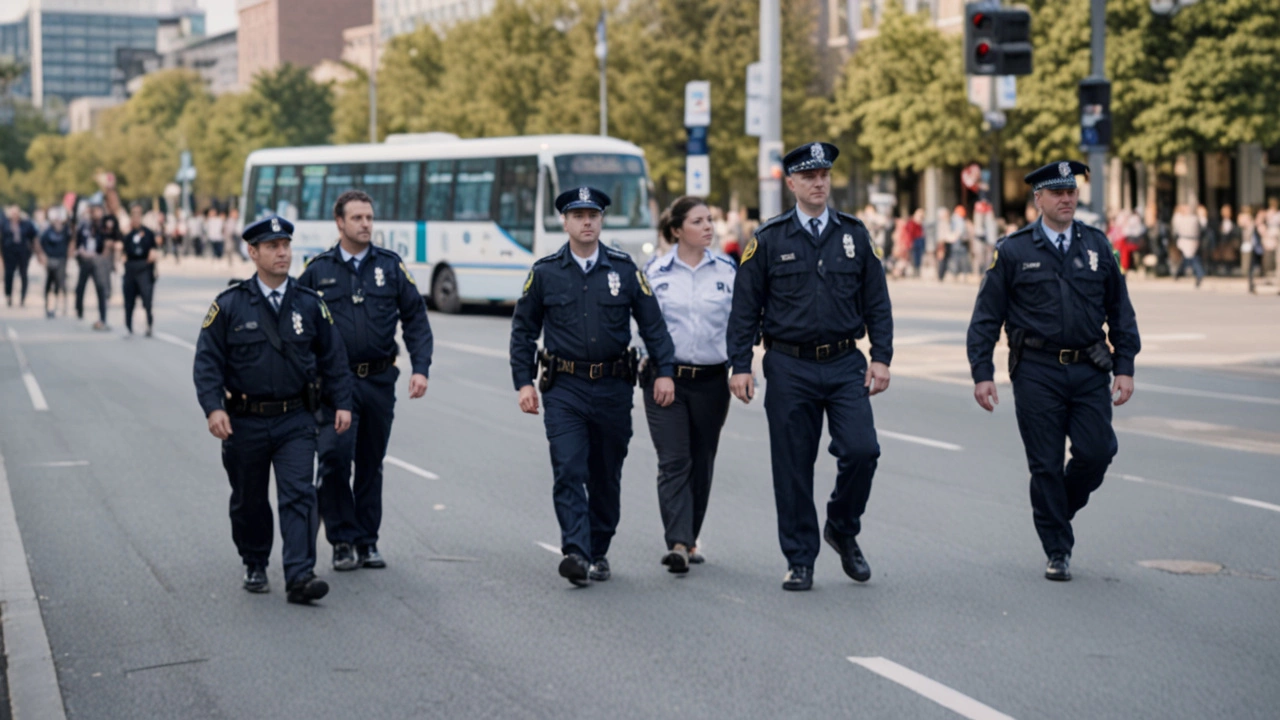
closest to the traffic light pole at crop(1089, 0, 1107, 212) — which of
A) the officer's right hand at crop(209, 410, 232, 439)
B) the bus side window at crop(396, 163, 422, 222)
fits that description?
the bus side window at crop(396, 163, 422, 222)

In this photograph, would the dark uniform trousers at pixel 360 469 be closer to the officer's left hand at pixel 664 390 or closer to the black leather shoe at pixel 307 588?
the black leather shoe at pixel 307 588

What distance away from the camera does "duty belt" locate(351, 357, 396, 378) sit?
838cm

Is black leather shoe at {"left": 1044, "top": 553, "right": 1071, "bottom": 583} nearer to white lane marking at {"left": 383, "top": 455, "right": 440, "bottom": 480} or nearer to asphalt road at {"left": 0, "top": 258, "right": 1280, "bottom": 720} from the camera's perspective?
asphalt road at {"left": 0, "top": 258, "right": 1280, "bottom": 720}

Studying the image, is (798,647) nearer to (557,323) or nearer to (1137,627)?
(1137,627)

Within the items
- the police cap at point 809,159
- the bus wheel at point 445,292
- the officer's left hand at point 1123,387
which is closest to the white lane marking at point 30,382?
the bus wheel at point 445,292

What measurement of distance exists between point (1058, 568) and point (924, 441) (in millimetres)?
5335

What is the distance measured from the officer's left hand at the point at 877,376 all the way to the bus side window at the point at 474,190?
2366cm

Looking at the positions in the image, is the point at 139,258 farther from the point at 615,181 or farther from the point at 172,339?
the point at 615,181

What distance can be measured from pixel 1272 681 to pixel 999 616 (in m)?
1.30

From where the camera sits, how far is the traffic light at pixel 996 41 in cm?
2006

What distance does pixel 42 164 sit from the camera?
155 m

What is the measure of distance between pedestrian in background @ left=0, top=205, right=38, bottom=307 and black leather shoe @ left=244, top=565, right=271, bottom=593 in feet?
85.9

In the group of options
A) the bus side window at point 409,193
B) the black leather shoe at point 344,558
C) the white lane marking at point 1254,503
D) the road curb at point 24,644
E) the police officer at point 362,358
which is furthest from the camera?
the bus side window at point 409,193

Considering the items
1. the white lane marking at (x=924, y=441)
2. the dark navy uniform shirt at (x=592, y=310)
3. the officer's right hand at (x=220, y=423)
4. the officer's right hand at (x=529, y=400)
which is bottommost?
the white lane marking at (x=924, y=441)
